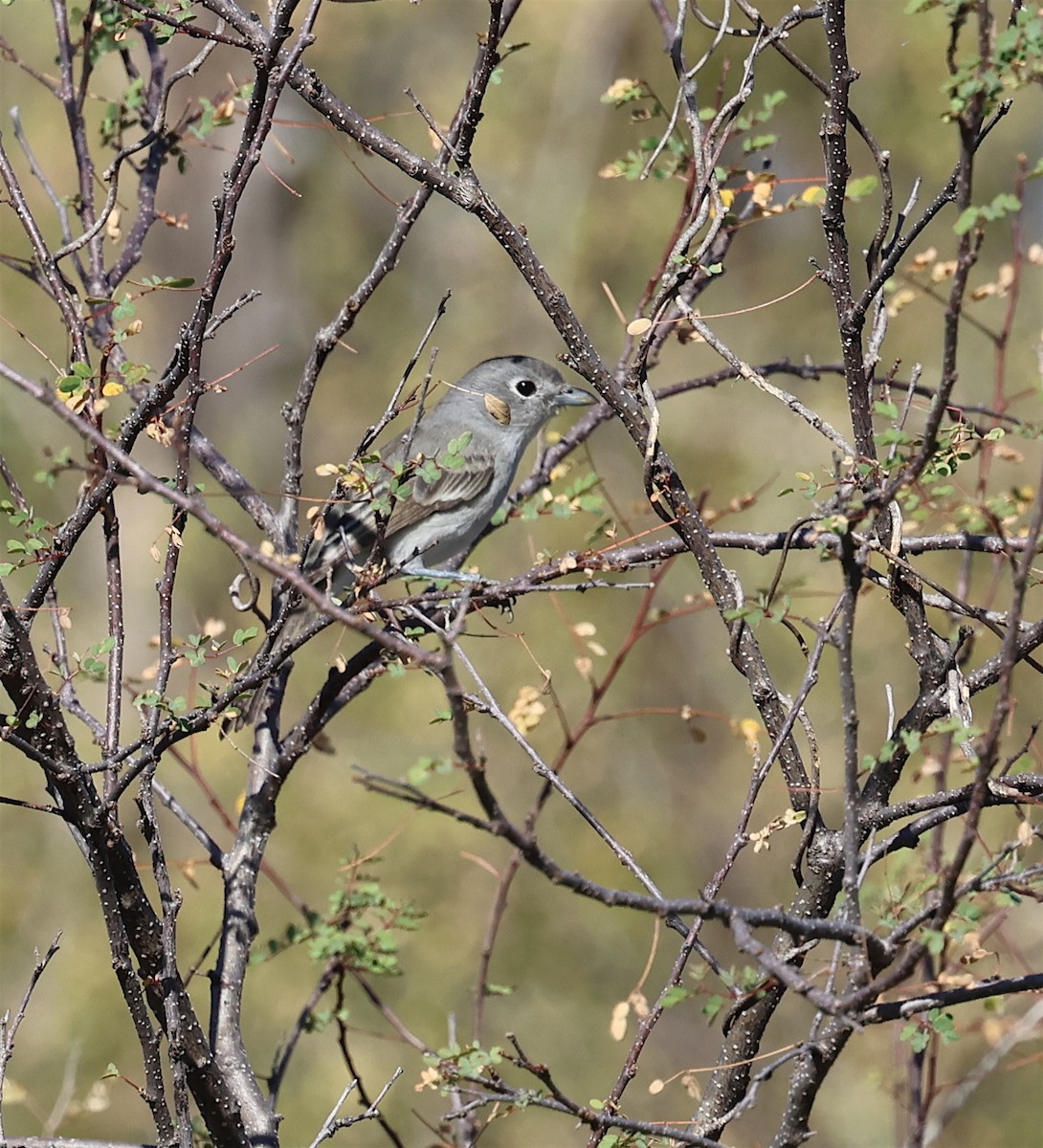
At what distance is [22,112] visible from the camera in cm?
1269

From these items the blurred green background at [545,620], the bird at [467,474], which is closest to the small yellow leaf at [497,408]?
Result: the bird at [467,474]

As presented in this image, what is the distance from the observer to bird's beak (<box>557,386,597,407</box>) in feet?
21.0

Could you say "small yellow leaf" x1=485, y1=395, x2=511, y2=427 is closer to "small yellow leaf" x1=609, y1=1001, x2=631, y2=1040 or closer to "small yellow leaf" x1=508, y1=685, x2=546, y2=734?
"small yellow leaf" x1=508, y1=685, x2=546, y2=734

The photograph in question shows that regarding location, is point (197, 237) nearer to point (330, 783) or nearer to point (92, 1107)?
point (330, 783)

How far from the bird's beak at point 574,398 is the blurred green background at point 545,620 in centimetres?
295

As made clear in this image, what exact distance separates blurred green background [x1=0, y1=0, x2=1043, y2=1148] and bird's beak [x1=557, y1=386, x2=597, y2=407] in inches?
116

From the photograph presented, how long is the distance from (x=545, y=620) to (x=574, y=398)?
525 centimetres

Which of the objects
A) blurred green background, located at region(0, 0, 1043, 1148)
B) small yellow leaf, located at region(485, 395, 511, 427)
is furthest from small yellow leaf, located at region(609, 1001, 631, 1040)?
blurred green background, located at region(0, 0, 1043, 1148)

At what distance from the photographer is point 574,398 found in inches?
252

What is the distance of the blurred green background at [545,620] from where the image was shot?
10312 mm

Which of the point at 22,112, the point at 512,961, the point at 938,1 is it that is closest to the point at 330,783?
the point at 512,961

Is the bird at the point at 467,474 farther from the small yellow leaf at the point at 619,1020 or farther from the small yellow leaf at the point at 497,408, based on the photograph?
the small yellow leaf at the point at 619,1020

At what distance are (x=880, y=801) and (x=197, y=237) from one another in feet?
40.6

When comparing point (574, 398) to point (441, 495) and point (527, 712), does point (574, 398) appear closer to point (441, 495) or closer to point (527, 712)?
point (441, 495)
